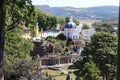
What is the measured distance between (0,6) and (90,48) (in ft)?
105

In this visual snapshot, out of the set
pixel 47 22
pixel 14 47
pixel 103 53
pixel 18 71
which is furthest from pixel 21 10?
pixel 47 22

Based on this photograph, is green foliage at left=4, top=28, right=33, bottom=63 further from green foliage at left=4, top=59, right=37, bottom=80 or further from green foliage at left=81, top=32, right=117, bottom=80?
green foliage at left=81, top=32, right=117, bottom=80

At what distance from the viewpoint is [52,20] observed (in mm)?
81750

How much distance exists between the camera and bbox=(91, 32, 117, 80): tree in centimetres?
3291

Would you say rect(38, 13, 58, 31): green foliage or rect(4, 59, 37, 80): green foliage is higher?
rect(4, 59, 37, 80): green foliage

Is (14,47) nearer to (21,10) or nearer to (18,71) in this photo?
(18,71)

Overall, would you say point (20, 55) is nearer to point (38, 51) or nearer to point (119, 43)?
point (119, 43)

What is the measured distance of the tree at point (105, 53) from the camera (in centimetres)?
3291

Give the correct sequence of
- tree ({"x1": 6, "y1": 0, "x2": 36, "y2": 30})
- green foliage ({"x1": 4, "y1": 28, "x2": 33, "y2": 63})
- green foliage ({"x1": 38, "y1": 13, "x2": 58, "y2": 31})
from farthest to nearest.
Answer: green foliage ({"x1": 38, "y1": 13, "x2": 58, "y2": 31}) < green foliage ({"x1": 4, "y1": 28, "x2": 33, "y2": 63}) < tree ({"x1": 6, "y1": 0, "x2": 36, "y2": 30})

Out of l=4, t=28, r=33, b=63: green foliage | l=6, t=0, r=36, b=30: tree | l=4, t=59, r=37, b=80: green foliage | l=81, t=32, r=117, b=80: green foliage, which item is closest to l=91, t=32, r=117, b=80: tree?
l=81, t=32, r=117, b=80: green foliage

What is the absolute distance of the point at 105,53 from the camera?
34.9 m

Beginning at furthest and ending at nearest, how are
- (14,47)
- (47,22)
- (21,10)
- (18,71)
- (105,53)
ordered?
(47,22), (105,53), (14,47), (18,71), (21,10)

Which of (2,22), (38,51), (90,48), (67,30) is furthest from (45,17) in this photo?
(2,22)

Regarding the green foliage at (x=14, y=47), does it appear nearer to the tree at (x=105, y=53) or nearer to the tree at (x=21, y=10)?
the tree at (x=21, y=10)
